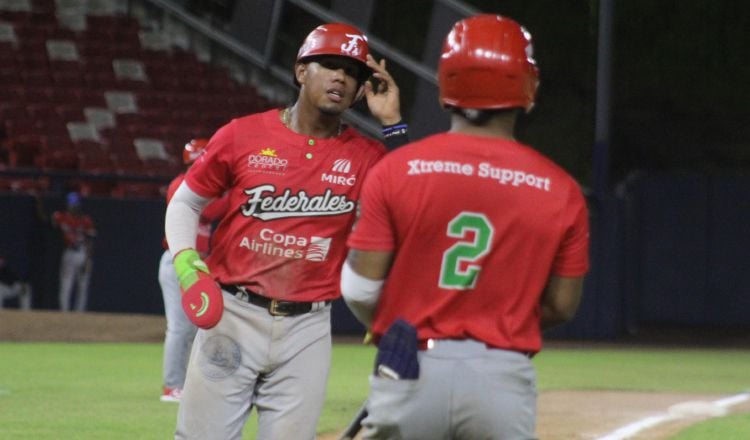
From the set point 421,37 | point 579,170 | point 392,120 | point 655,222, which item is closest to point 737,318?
point 655,222

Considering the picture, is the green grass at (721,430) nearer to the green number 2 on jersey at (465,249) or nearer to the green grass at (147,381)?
the green grass at (147,381)

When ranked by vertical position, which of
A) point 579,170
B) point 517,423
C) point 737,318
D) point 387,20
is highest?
point 517,423

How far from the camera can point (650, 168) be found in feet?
84.2

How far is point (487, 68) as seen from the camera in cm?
362

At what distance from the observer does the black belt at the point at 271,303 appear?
16.7 feet

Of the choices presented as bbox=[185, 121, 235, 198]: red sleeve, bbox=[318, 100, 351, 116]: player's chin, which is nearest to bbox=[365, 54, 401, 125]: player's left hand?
bbox=[318, 100, 351, 116]: player's chin

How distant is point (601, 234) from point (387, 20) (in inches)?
311

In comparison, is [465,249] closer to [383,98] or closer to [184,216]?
[383,98]

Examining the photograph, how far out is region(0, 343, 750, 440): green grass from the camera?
370 inches

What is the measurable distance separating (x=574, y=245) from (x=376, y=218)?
53 cm

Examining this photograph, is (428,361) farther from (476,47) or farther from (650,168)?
(650,168)

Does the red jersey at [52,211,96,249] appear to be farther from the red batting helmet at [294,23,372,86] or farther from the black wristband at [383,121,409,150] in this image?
the black wristband at [383,121,409,150]

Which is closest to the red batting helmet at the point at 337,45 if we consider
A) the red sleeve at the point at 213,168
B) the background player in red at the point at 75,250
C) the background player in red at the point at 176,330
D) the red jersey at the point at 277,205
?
the red jersey at the point at 277,205

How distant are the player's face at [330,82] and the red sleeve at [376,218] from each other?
1.61 metres
